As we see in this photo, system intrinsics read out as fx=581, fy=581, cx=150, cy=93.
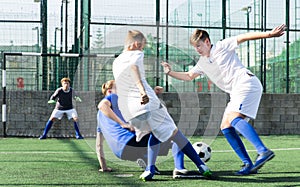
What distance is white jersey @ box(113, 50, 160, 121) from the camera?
18.9 feet

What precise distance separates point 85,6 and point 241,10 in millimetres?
4131

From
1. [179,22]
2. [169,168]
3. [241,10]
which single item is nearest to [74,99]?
[179,22]

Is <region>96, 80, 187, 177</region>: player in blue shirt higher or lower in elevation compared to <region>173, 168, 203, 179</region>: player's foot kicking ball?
higher

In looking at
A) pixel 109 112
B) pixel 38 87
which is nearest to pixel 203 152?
pixel 109 112

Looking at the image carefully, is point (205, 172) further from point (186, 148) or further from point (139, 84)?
point (139, 84)

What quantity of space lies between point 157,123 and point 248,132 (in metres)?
1.11

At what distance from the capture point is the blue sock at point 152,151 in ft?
19.7

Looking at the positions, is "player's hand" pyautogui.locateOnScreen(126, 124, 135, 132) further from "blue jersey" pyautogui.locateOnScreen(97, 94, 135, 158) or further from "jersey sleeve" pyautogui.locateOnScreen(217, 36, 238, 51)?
"jersey sleeve" pyautogui.locateOnScreen(217, 36, 238, 51)

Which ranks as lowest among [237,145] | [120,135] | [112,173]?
[112,173]

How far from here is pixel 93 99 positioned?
14.0m

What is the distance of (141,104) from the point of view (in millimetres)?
5707

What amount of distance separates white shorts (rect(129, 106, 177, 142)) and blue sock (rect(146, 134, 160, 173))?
3.1 inches

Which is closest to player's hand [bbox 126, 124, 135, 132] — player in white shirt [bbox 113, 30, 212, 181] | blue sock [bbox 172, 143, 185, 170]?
player in white shirt [bbox 113, 30, 212, 181]

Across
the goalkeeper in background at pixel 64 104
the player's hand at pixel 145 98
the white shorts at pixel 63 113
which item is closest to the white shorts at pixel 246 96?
the player's hand at pixel 145 98
